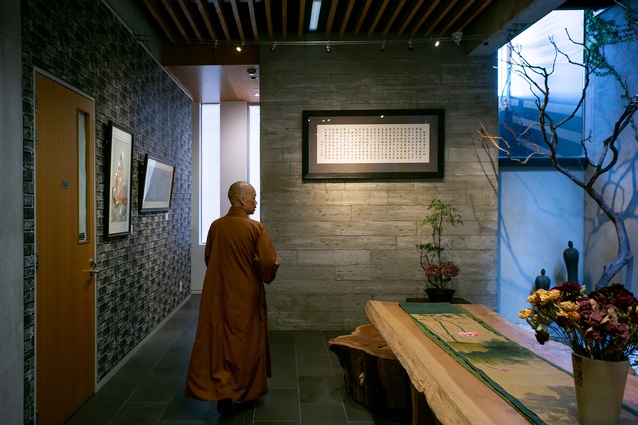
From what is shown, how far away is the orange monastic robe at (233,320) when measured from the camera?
2.96 meters

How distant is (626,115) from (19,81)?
4.34 meters

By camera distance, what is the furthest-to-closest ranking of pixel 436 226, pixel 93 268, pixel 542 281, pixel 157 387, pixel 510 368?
pixel 436 226 → pixel 542 281 → pixel 157 387 → pixel 93 268 → pixel 510 368

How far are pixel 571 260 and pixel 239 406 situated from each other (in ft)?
11.4

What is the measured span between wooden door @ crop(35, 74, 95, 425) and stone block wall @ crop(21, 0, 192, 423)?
0.32 feet

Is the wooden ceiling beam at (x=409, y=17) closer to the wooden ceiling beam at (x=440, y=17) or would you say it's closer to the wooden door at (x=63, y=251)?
the wooden ceiling beam at (x=440, y=17)

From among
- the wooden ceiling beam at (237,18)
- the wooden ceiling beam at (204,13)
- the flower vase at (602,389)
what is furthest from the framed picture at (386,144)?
the flower vase at (602,389)

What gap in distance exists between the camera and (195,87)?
19.7ft

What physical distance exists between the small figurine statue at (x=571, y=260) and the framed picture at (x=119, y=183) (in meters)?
4.15

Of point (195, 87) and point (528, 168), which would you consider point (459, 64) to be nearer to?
point (528, 168)

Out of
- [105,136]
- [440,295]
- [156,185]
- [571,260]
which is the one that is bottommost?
[440,295]

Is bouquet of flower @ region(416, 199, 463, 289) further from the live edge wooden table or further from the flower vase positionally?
the flower vase

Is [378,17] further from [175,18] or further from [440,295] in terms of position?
[440,295]

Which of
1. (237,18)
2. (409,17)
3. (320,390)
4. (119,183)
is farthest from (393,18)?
(320,390)

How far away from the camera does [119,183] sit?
12.0ft
